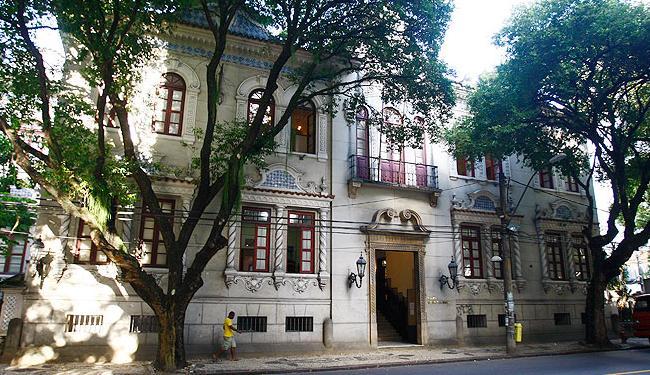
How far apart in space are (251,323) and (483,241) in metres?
10.4

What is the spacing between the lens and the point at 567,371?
39.4 feet

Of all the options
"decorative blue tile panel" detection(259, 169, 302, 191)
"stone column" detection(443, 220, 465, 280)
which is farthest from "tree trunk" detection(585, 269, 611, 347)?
"decorative blue tile panel" detection(259, 169, 302, 191)

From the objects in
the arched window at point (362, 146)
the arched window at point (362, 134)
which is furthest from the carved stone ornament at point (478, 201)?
the arched window at point (362, 134)

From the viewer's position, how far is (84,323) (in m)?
13.1

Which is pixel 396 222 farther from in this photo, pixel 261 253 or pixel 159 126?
pixel 159 126

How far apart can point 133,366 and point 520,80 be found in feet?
51.5

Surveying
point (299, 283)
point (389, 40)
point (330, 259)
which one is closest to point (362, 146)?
point (330, 259)

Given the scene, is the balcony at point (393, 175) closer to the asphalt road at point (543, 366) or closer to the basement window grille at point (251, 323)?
the basement window grille at point (251, 323)

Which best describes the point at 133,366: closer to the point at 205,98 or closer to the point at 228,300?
the point at 228,300

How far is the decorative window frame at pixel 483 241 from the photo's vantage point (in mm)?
18453

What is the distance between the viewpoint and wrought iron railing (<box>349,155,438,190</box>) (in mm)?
17438

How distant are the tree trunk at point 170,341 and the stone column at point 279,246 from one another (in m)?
4.21

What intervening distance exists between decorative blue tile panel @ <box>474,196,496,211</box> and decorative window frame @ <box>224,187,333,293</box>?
6.89m

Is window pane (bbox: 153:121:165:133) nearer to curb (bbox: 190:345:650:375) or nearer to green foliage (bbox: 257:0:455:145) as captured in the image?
green foliage (bbox: 257:0:455:145)
